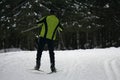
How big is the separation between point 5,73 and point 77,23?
59.3 feet

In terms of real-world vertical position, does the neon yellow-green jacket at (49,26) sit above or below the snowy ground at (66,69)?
above

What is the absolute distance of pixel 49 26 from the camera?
9547 millimetres

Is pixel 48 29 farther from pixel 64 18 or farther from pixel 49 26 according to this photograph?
pixel 64 18

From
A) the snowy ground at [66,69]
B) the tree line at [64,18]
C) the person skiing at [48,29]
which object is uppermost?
the tree line at [64,18]

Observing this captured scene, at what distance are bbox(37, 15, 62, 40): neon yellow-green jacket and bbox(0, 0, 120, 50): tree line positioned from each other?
13.1m

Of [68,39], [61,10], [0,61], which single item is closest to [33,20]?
[61,10]

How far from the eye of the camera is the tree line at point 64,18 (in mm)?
25000

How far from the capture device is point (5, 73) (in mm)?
9359

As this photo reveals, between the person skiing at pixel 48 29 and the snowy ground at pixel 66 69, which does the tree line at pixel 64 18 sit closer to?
the snowy ground at pixel 66 69

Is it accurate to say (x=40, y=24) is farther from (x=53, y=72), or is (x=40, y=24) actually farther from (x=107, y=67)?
(x=107, y=67)

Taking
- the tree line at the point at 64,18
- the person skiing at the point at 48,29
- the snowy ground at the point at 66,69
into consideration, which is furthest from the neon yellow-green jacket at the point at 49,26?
the tree line at the point at 64,18

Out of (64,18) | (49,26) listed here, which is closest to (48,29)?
(49,26)

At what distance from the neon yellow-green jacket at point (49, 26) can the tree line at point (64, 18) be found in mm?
Answer: 13111

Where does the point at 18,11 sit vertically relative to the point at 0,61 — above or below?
above
